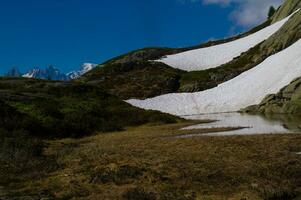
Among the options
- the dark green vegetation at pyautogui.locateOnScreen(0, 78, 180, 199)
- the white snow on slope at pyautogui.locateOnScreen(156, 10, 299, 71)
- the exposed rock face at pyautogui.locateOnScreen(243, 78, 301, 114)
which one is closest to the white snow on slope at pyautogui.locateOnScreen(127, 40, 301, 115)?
the exposed rock face at pyautogui.locateOnScreen(243, 78, 301, 114)

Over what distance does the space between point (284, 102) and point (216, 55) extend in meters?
86.5

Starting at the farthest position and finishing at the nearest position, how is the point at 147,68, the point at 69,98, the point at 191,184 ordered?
the point at 147,68 → the point at 69,98 → the point at 191,184

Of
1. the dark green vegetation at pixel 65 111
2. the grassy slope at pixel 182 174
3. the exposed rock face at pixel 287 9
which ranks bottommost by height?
the grassy slope at pixel 182 174

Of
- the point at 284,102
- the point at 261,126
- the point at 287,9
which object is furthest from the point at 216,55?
the point at 261,126

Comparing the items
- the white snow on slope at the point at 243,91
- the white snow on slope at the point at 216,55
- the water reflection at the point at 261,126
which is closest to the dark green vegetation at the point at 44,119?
the water reflection at the point at 261,126

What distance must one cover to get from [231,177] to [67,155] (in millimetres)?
13640

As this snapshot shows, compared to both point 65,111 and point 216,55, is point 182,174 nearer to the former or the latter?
point 65,111

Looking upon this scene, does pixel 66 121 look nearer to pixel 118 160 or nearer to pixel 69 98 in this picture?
pixel 69 98

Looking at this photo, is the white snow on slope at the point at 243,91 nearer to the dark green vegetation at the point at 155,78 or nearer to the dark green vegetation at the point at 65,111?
the dark green vegetation at the point at 155,78

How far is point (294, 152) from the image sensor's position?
2555cm

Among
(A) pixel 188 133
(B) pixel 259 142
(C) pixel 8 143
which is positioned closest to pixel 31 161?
(C) pixel 8 143

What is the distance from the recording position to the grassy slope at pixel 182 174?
59.6ft

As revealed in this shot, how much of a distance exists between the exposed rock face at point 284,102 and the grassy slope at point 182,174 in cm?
3500

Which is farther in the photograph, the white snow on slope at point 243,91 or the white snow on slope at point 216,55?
the white snow on slope at point 216,55
